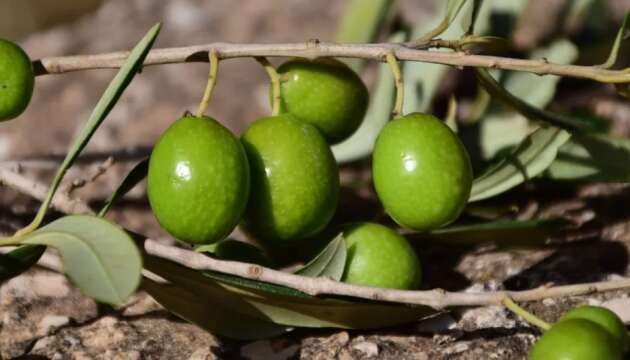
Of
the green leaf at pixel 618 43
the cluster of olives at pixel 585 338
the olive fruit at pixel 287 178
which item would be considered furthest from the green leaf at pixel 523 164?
the cluster of olives at pixel 585 338

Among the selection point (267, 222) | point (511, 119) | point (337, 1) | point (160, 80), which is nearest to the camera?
point (267, 222)

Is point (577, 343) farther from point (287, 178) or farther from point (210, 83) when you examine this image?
point (210, 83)

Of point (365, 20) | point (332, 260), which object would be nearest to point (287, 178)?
point (332, 260)

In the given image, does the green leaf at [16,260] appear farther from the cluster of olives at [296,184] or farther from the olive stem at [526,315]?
the olive stem at [526,315]

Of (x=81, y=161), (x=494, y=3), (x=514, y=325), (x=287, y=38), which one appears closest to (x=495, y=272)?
(x=514, y=325)

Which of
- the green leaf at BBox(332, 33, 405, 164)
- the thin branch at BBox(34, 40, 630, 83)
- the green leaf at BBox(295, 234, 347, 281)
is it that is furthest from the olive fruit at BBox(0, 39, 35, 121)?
the green leaf at BBox(332, 33, 405, 164)

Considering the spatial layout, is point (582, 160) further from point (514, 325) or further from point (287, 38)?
point (287, 38)

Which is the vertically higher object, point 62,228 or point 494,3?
point 494,3
